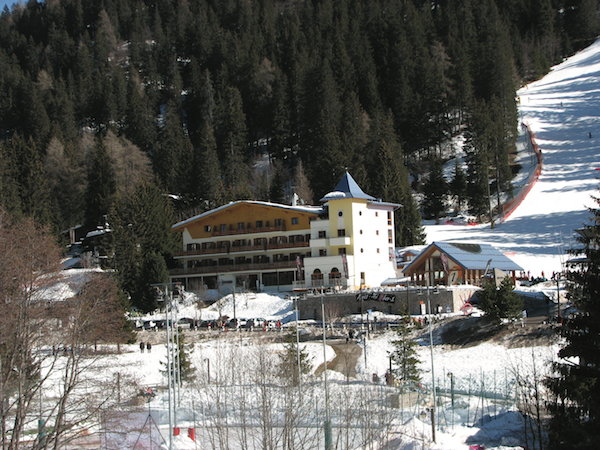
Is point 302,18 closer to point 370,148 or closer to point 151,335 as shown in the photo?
point 370,148

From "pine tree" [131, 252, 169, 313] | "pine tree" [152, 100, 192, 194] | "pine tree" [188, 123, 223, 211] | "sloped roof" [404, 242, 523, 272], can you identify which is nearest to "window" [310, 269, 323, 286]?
"sloped roof" [404, 242, 523, 272]

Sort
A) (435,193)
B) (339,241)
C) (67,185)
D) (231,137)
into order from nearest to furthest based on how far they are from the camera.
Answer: (339,241) < (435,193) < (67,185) < (231,137)

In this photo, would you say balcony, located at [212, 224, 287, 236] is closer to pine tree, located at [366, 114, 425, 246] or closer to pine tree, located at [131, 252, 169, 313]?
pine tree, located at [131, 252, 169, 313]

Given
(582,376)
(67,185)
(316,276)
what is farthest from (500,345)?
(67,185)

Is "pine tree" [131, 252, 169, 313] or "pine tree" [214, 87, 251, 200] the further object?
"pine tree" [214, 87, 251, 200]

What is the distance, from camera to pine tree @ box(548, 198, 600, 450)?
53.8ft

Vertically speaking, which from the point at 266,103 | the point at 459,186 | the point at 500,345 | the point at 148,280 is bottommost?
the point at 500,345

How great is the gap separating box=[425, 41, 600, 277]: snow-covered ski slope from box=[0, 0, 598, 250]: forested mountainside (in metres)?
4.41

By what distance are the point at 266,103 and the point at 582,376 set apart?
90.0 m

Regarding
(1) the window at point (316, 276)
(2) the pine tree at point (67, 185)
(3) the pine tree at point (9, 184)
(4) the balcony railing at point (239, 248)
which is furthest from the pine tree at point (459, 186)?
(3) the pine tree at point (9, 184)

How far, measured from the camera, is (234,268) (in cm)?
6350

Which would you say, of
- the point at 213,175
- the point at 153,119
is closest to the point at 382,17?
the point at 153,119

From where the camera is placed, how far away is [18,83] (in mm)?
112188

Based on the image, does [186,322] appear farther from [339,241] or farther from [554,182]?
[554,182]
